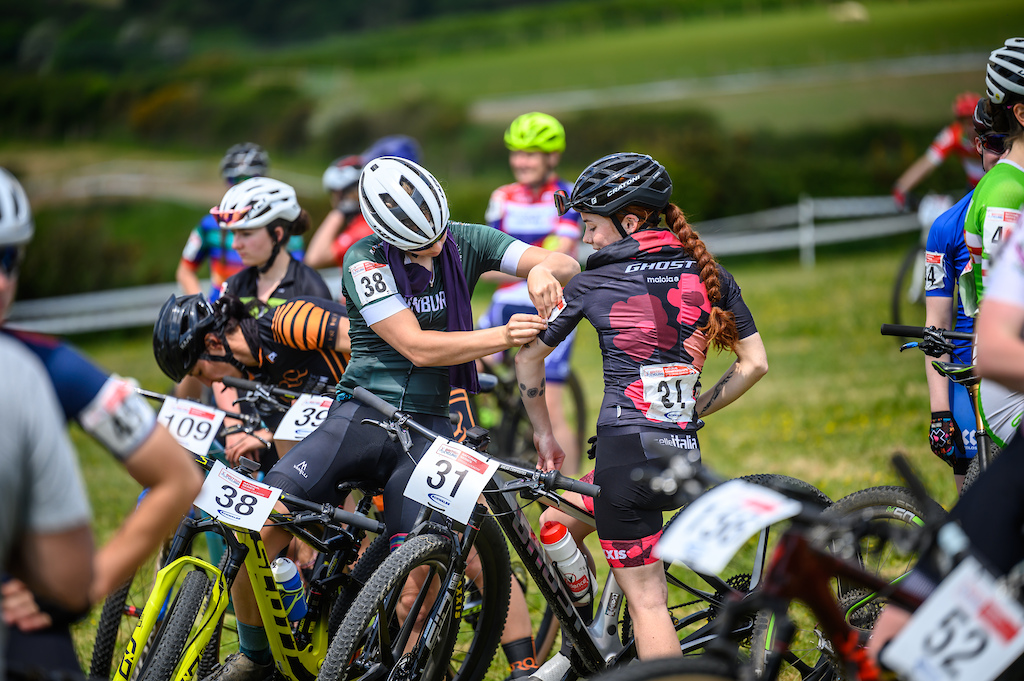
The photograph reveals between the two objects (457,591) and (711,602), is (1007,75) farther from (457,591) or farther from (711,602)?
(457,591)

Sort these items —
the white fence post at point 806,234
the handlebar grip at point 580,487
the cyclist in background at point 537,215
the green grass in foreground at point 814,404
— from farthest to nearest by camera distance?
the white fence post at point 806,234, the green grass in foreground at point 814,404, the cyclist in background at point 537,215, the handlebar grip at point 580,487

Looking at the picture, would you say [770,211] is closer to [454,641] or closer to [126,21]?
[454,641]

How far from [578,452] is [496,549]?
4.23 meters

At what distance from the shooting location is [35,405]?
2127 mm

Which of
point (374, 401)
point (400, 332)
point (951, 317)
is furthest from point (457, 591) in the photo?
point (951, 317)

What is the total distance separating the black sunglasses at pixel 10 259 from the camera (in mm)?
2381

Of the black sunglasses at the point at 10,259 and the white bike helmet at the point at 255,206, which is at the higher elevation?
the black sunglasses at the point at 10,259

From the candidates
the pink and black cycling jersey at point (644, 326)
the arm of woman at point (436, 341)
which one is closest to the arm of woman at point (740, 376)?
the pink and black cycling jersey at point (644, 326)

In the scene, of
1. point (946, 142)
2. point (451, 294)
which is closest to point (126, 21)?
point (946, 142)

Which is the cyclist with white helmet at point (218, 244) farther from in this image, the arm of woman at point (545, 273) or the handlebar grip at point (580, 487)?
the handlebar grip at point (580, 487)

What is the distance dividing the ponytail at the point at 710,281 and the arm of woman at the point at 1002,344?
128cm

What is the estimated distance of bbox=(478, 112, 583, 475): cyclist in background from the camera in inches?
291

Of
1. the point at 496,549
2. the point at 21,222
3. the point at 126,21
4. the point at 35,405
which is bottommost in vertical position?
the point at 126,21

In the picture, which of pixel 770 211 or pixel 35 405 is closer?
pixel 35 405
